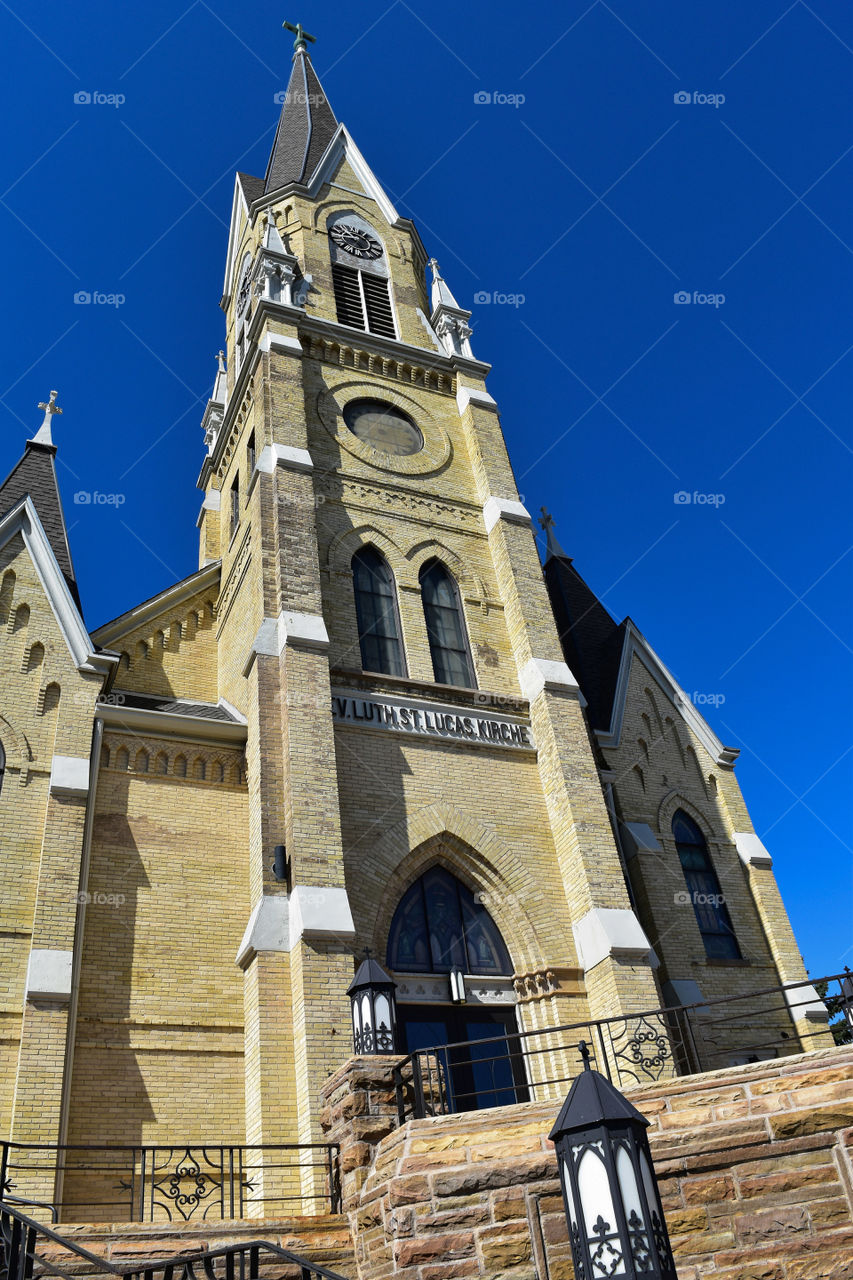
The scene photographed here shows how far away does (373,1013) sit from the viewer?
34.1 feet

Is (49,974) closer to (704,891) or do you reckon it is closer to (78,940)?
(78,940)

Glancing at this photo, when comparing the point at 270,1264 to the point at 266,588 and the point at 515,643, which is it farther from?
the point at 515,643

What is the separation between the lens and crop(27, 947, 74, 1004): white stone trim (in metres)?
12.0

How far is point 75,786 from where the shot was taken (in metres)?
13.7

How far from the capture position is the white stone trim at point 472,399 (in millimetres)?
21031

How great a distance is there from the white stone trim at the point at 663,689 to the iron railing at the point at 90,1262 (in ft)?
41.9

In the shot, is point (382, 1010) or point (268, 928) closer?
point (382, 1010)

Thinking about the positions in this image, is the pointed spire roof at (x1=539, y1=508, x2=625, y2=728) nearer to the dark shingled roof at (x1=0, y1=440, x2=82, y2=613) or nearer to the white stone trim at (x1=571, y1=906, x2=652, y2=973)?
the white stone trim at (x1=571, y1=906, x2=652, y2=973)

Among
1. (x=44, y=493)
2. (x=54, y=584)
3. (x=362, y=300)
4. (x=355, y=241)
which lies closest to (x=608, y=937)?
(x=54, y=584)

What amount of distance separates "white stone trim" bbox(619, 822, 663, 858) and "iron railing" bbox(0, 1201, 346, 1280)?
1096 centimetres

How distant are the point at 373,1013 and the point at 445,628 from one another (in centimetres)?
850

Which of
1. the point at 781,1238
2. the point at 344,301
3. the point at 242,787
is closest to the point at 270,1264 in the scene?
the point at 781,1238

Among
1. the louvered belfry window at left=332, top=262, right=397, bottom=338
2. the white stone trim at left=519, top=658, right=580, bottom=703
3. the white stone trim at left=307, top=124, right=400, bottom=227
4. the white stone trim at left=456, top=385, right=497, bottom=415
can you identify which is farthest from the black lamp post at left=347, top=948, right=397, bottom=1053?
the white stone trim at left=307, top=124, right=400, bottom=227

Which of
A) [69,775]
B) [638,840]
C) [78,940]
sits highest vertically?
[638,840]
